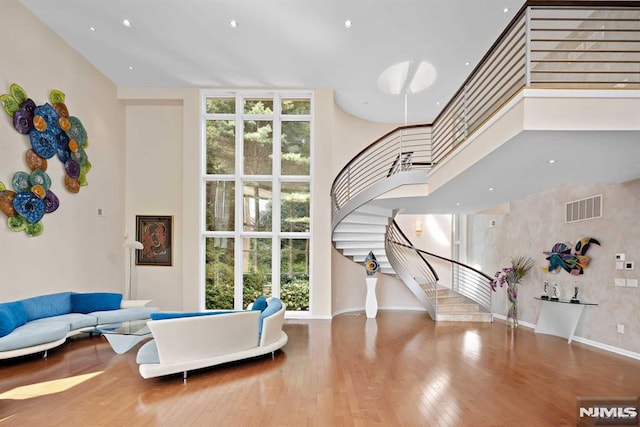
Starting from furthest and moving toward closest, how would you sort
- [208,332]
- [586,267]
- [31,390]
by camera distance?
[586,267] < [208,332] < [31,390]

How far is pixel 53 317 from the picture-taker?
6160 mm

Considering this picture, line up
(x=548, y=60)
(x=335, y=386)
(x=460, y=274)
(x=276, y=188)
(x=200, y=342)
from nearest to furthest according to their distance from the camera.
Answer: (x=548, y=60) < (x=335, y=386) < (x=200, y=342) < (x=276, y=188) < (x=460, y=274)

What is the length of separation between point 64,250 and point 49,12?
162 inches

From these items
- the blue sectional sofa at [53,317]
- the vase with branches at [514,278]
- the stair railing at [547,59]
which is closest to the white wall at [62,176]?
the blue sectional sofa at [53,317]

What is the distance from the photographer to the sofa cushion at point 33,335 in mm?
4871

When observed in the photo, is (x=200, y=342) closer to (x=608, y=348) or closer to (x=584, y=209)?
(x=608, y=348)

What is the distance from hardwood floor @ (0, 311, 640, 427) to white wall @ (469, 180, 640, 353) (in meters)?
0.56

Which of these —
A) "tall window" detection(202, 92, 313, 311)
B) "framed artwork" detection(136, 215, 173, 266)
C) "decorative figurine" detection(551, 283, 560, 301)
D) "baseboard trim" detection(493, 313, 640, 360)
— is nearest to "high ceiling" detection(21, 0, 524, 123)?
"tall window" detection(202, 92, 313, 311)

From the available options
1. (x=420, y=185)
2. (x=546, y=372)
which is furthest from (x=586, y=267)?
(x=420, y=185)

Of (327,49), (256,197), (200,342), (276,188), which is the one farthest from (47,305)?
(327,49)

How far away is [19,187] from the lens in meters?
5.96

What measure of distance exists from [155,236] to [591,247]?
357 inches

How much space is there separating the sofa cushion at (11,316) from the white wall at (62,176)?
1.18 ft

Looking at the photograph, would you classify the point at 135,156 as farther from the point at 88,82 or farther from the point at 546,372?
the point at 546,372
